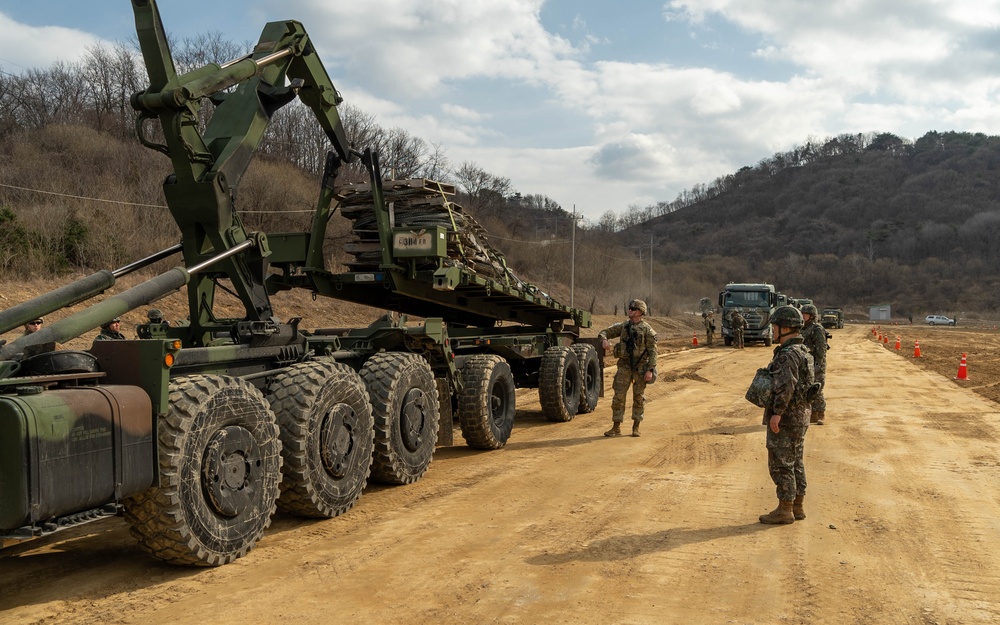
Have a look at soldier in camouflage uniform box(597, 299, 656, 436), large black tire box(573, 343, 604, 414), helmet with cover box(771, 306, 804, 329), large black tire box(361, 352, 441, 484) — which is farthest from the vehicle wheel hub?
large black tire box(573, 343, 604, 414)

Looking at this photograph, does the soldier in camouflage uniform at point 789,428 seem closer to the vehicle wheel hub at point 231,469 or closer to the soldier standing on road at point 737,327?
the vehicle wheel hub at point 231,469

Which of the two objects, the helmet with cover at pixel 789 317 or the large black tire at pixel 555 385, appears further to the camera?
the large black tire at pixel 555 385

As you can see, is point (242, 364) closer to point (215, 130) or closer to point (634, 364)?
point (215, 130)

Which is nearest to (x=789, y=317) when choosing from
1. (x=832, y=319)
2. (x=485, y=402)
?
(x=485, y=402)

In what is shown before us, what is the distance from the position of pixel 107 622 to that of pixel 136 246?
23.6 m

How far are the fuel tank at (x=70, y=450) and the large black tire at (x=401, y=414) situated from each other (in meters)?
2.68

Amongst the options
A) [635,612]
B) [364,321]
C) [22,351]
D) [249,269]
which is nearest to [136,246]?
[364,321]

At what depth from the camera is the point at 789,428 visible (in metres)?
6.35

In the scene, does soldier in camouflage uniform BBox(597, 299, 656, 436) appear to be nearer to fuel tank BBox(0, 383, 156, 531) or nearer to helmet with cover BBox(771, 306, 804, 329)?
helmet with cover BBox(771, 306, 804, 329)

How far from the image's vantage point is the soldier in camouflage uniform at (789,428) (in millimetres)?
6227

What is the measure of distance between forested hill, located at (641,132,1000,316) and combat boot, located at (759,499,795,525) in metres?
96.1

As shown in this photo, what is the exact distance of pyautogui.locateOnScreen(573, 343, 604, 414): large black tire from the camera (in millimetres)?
12617

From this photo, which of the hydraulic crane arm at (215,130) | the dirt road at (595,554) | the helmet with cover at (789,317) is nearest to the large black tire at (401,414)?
the dirt road at (595,554)

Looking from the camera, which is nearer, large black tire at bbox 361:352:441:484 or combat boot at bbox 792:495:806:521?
combat boot at bbox 792:495:806:521
